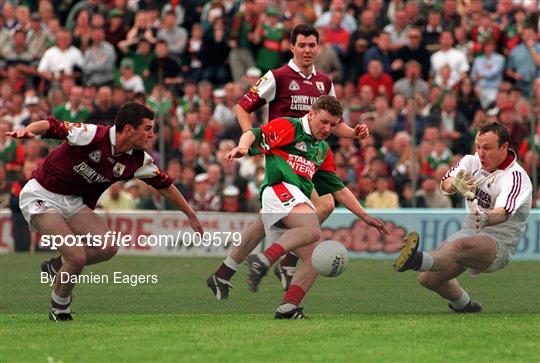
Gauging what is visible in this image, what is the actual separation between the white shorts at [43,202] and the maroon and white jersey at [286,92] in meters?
2.20

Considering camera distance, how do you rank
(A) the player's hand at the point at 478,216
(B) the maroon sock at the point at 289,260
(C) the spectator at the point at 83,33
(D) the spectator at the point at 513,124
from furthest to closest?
(C) the spectator at the point at 83,33 → (D) the spectator at the point at 513,124 → (B) the maroon sock at the point at 289,260 → (A) the player's hand at the point at 478,216

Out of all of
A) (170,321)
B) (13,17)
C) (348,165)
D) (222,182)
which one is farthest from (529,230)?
(13,17)

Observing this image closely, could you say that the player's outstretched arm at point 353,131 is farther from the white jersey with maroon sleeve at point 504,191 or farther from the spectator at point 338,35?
the spectator at point 338,35

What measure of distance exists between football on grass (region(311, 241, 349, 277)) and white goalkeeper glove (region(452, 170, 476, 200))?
3.57ft

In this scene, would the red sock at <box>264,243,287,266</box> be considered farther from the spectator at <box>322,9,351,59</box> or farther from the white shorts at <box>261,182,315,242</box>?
the spectator at <box>322,9,351,59</box>

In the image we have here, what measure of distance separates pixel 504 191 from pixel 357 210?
1.37 metres

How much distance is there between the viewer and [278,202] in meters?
11.8

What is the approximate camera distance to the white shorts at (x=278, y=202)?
38.5 ft

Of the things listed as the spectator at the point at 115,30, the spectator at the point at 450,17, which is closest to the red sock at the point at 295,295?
the spectator at the point at 450,17

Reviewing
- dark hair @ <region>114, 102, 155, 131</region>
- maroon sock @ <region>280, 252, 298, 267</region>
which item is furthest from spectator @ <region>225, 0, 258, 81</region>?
dark hair @ <region>114, 102, 155, 131</region>

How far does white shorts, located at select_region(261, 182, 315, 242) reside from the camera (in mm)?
11734

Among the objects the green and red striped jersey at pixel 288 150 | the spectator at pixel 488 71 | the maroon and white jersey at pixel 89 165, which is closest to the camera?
the maroon and white jersey at pixel 89 165

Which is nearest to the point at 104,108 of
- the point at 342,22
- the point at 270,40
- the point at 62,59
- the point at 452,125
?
the point at 62,59

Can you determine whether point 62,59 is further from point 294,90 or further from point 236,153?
point 236,153
